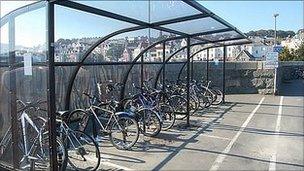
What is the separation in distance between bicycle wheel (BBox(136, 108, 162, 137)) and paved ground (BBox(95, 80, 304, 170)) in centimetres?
21

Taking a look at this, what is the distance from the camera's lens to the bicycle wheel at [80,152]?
482 cm

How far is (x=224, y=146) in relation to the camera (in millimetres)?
A: 6230

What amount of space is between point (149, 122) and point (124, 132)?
3.96 feet

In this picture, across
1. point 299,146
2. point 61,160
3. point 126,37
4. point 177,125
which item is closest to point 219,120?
point 177,125

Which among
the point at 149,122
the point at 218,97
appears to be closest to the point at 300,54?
the point at 218,97

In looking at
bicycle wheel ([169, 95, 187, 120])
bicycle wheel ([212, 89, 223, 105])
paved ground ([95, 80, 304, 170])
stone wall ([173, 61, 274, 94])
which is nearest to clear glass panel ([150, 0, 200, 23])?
paved ground ([95, 80, 304, 170])

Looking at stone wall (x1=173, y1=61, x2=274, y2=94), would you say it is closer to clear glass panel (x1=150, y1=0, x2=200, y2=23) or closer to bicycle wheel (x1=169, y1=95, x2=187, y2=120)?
bicycle wheel (x1=169, y1=95, x2=187, y2=120)

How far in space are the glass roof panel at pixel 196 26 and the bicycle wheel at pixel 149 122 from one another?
186 centimetres

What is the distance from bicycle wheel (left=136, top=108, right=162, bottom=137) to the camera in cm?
692

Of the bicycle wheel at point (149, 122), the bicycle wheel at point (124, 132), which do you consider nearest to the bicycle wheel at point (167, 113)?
the bicycle wheel at point (149, 122)

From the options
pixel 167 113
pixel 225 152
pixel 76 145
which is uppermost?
pixel 167 113

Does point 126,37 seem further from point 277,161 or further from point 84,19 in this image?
point 277,161

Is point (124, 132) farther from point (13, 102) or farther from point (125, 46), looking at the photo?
point (125, 46)

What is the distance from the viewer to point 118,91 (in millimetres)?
8484
